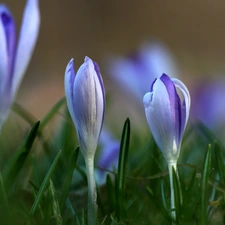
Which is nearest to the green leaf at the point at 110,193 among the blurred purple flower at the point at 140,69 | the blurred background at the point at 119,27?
the blurred purple flower at the point at 140,69

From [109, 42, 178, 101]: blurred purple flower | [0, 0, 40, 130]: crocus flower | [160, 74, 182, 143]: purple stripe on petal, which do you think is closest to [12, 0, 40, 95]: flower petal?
[0, 0, 40, 130]: crocus flower

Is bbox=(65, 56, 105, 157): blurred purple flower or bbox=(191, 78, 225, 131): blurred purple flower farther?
bbox=(191, 78, 225, 131): blurred purple flower

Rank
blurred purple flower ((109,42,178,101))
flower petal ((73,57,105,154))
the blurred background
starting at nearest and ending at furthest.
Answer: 1. flower petal ((73,57,105,154))
2. blurred purple flower ((109,42,178,101))
3. the blurred background

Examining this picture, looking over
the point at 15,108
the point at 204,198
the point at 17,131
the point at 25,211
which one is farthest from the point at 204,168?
the point at 17,131

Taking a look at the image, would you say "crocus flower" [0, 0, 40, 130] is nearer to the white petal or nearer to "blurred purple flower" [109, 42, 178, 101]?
the white petal

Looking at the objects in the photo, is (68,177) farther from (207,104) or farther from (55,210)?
(207,104)

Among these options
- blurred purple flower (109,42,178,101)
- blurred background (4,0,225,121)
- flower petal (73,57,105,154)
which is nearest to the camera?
flower petal (73,57,105,154)

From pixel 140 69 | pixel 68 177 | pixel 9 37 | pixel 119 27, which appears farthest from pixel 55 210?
pixel 119 27
